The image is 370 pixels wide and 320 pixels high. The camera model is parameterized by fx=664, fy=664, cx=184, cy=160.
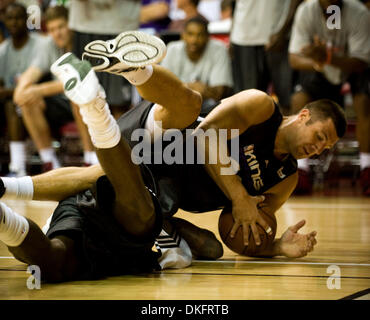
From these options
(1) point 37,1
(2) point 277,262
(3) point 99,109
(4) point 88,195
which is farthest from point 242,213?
(1) point 37,1

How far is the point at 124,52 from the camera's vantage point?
2229 millimetres

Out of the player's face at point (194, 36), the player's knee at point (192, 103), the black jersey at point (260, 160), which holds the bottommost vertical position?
the black jersey at point (260, 160)

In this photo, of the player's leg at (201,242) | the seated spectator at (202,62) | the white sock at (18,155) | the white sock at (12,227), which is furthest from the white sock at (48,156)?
the white sock at (12,227)

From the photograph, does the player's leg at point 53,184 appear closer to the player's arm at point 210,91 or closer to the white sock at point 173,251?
the white sock at point 173,251

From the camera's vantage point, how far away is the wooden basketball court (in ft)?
6.59

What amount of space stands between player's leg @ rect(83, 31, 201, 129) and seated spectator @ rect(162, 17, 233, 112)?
8.29 feet

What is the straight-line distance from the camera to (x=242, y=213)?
8.40ft

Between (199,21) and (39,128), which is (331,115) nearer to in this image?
(199,21)

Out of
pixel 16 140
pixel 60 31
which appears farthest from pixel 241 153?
pixel 16 140

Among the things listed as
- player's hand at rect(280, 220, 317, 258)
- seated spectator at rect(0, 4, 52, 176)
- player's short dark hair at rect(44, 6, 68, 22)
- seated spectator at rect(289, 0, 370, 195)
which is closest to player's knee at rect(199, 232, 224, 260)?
player's hand at rect(280, 220, 317, 258)

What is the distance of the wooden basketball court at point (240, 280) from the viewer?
2010 mm

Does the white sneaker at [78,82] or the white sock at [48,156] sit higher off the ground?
the white sneaker at [78,82]

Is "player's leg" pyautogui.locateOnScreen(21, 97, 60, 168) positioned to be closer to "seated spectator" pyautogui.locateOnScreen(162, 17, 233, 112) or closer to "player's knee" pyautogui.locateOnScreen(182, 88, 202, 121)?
"seated spectator" pyautogui.locateOnScreen(162, 17, 233, 112)

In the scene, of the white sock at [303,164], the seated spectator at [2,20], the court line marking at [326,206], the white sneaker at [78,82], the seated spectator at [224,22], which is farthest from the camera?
the seated spectator at [2,20]
